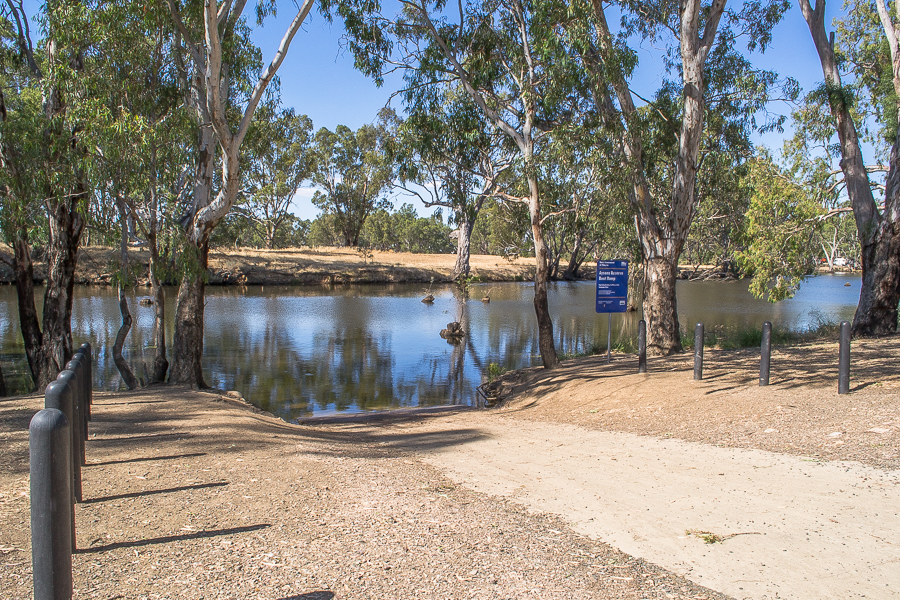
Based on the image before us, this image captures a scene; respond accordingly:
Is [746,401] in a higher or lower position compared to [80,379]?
lower

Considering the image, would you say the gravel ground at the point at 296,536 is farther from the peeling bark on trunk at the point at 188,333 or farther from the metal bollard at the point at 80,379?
the peeling bark on trunk at the point at 188,333

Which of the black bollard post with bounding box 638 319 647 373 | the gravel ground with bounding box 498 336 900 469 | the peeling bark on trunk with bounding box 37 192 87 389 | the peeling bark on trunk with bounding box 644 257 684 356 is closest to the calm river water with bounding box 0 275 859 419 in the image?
the peeling bark on trunk with bounding box 37 192 87 389

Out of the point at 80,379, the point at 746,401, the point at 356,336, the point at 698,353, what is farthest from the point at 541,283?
the point at 356,336

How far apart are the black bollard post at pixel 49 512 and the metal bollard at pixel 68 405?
55 cm

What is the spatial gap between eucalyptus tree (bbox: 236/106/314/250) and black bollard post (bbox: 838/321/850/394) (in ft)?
34.5

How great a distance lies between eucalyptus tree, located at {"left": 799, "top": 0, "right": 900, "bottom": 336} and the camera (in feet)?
38.3

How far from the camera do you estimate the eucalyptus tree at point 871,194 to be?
38.3 ft

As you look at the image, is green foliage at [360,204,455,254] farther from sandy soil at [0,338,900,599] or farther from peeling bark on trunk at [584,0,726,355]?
sandy soil at [0,338,900,599]

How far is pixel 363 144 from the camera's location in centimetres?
4475

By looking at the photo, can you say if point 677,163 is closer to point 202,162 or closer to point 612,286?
point 612,286

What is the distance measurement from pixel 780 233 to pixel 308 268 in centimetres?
3320

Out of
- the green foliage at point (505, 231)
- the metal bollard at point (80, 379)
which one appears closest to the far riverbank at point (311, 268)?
the green foliage at point (505, 231)

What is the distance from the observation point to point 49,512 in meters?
2.02

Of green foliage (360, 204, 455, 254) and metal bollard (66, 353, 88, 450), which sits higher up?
green foliage (360, 204, 455, 254)
